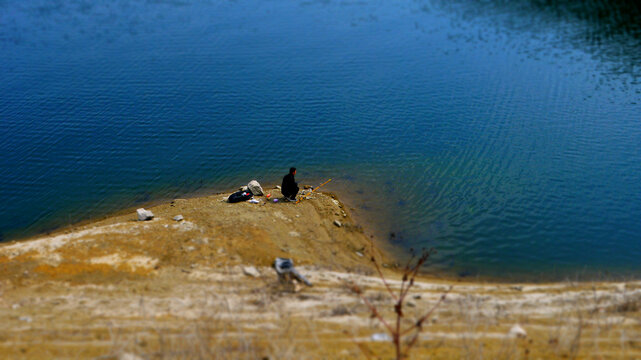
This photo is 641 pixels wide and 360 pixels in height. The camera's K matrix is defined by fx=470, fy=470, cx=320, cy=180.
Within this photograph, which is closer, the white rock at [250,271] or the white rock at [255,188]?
the white rock at [250,271]

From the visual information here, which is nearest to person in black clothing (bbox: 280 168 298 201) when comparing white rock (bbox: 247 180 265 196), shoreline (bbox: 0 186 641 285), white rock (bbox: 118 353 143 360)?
white rock (bbox: 247 180 265 196)

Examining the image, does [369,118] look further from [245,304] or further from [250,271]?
[245,304]

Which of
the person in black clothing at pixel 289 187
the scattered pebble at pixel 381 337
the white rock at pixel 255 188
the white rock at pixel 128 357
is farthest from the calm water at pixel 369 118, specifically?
the white rock at pixel 128 357

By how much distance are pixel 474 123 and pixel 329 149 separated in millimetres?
8225

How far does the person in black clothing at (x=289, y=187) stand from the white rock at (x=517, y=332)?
377 inches

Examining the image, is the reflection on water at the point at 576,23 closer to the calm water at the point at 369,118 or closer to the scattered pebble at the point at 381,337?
the calm water at the point at 369,118

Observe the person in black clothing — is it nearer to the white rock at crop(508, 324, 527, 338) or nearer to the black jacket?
the black jacket

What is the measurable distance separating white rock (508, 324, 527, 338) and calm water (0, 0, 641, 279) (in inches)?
190

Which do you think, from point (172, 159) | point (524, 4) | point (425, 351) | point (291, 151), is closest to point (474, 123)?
point (291, 151)

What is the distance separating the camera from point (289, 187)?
59.6 feet

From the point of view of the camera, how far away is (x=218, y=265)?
45.4ft

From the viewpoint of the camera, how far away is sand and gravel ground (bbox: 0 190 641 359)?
10.3 metres

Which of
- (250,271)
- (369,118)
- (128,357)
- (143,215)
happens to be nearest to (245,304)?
(250,271)

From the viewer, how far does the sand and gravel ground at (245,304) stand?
1027 cm
